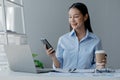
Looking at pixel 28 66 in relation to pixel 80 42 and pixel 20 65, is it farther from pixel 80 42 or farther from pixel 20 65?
pixel 80 42

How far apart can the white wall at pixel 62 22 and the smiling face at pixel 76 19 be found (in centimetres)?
90

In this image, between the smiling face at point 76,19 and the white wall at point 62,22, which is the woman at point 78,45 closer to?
the smiling face at point 76,19

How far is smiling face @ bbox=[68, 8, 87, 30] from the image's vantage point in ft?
5.97

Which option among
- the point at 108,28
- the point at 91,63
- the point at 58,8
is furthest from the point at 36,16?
the point at 91,63

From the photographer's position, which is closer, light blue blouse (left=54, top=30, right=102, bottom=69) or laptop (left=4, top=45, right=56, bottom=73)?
laptop (left=4, top=45, right=56, bottom=73)

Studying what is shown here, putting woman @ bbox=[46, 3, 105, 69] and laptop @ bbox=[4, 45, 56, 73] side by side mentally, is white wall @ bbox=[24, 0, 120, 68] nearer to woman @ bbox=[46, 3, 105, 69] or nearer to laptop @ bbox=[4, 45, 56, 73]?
woman @ bbox=[46, 3, 105, 69]

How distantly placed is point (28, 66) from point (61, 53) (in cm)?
71

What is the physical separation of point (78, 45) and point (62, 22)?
0.99 meters

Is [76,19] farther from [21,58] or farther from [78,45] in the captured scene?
[21,58]

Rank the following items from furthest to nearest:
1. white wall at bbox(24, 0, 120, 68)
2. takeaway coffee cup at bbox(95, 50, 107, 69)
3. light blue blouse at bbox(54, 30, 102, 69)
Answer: white wall at bbox(24, 0, 120, 68) < light blue blouse at bbox(54, 30, 102, 69) < takeaway coffee cup at bbox(95, 50, 107, 69)

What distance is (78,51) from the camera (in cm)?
181

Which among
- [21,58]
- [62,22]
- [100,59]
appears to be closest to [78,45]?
[100,59]

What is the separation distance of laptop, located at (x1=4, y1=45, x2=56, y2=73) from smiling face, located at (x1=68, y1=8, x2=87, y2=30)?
0.70m

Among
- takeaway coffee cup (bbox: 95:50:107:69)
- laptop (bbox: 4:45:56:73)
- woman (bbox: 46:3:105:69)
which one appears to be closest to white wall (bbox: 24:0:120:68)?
woman (bbox: 46:3:105:69)
